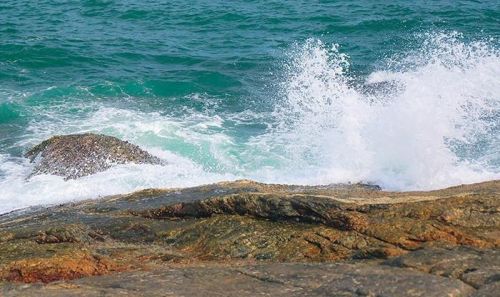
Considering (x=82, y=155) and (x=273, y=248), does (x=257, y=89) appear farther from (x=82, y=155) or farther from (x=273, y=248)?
(x=273, y=248)

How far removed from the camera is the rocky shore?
7.07 metres

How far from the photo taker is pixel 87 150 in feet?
62.1

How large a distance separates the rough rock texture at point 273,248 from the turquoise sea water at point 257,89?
7.62 m

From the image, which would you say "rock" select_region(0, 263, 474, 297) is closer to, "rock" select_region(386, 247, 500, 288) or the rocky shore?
the rocky shore

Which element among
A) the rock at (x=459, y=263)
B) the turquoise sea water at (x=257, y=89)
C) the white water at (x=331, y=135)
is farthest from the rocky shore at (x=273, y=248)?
the turquoise sea water at (x=257, y=89)

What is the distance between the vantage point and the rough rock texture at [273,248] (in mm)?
7074

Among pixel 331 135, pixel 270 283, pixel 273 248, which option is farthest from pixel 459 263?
pixel 331 135

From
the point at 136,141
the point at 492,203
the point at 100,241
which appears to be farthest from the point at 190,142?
the point at 492,203

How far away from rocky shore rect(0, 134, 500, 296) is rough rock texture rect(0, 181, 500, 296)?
14 mm

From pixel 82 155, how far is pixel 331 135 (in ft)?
25.9

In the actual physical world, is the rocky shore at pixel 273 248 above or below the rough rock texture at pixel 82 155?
above

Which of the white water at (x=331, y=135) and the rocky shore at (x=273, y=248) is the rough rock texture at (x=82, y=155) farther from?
the rocky shore at (x=273, y=248)

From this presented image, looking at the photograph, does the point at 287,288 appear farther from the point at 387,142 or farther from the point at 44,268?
the point at 387,142

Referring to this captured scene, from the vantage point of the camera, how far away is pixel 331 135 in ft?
69.7
